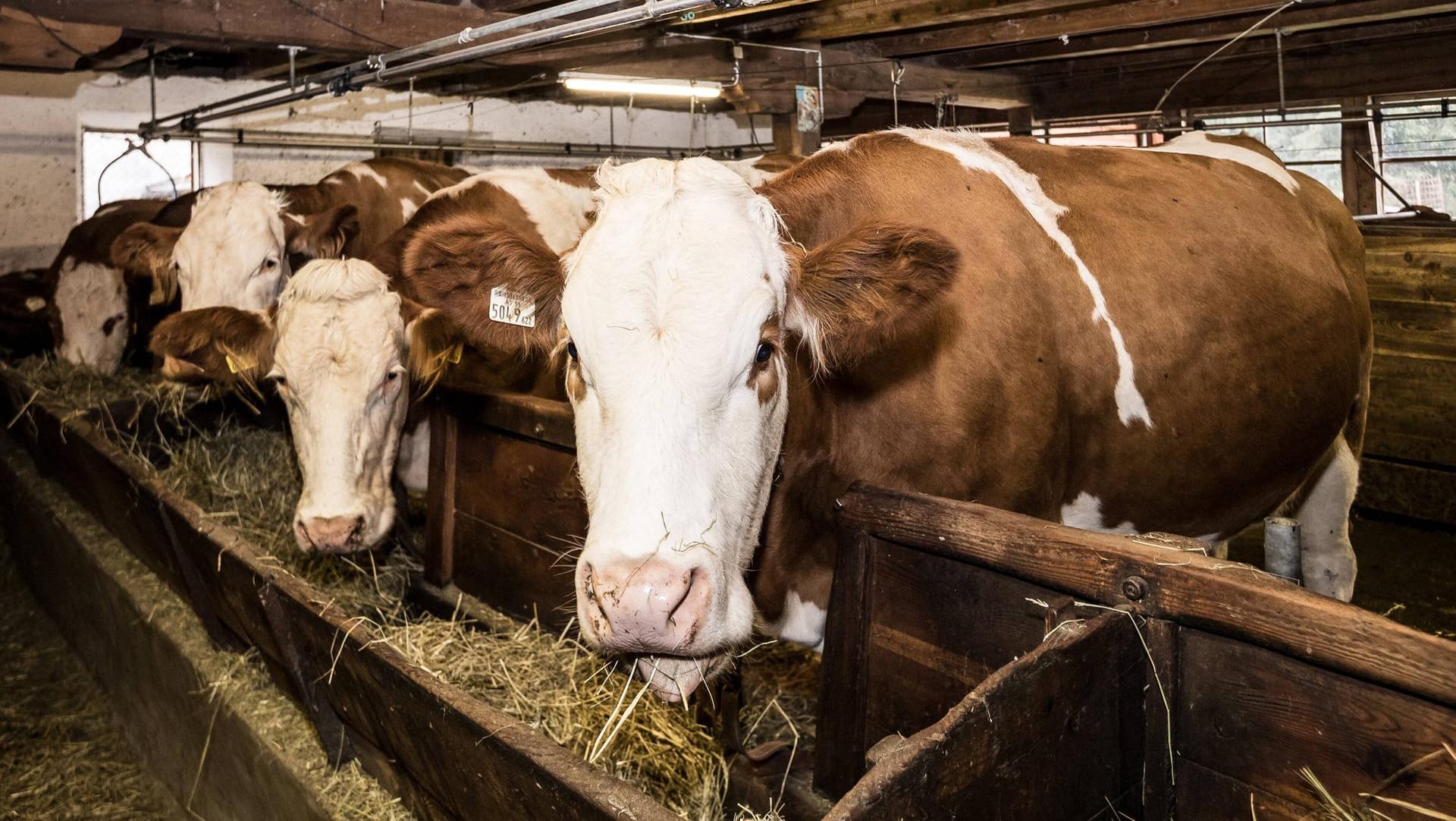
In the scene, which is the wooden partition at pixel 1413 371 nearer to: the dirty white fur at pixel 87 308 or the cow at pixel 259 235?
the cow at pixel 259 235

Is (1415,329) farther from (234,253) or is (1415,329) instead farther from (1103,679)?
(234,253)

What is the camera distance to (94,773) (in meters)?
4.25

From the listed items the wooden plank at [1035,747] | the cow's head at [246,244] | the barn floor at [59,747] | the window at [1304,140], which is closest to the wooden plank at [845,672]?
the wooden plank at [1035,747]

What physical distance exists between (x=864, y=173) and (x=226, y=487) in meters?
3.58

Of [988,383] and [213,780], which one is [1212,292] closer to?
[988,383]

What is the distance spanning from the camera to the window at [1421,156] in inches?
295

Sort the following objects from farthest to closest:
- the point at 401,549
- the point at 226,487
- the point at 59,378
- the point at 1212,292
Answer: the point at 59,378 → the point at 226,487 → the point at 401,549 → the point at 1212,292

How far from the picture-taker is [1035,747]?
4.70 ft

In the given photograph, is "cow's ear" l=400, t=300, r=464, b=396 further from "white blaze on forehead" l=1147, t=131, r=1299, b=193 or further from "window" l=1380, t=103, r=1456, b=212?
"window" l=1380, t=103, r=1456, b=212

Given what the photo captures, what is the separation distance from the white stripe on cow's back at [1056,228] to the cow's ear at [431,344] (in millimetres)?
1863

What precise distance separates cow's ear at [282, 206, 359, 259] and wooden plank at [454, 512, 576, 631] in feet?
7.59

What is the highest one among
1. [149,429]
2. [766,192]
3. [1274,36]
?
[1274,36]

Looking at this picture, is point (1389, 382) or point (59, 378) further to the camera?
point (59, 378)

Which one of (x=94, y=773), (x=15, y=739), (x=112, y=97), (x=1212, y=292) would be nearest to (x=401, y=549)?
(x=94, y=773)
